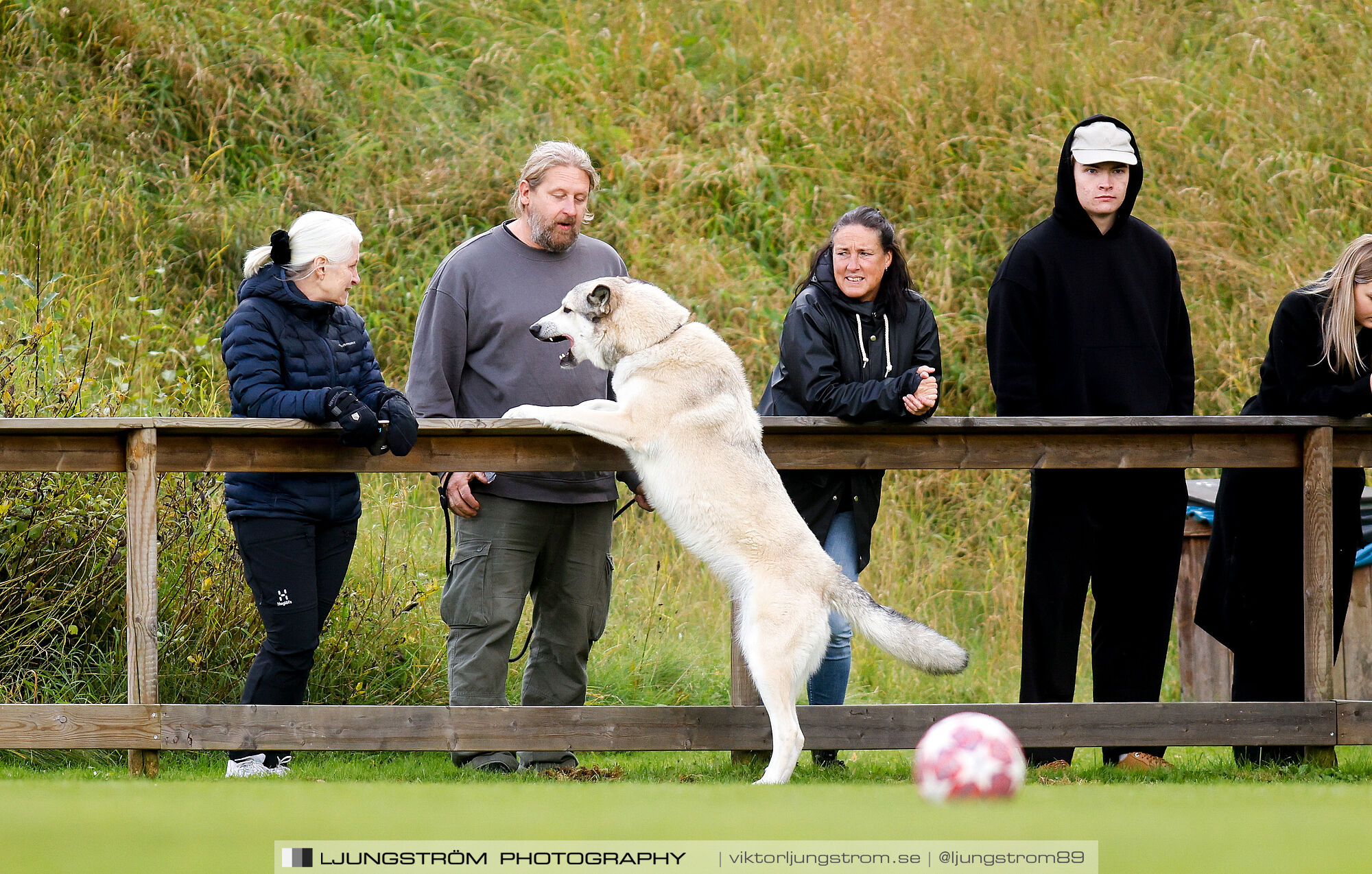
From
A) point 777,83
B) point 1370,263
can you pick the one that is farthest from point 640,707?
point 777,83

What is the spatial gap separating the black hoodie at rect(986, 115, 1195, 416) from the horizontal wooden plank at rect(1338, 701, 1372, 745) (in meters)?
1.20

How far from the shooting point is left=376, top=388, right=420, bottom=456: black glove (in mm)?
4312

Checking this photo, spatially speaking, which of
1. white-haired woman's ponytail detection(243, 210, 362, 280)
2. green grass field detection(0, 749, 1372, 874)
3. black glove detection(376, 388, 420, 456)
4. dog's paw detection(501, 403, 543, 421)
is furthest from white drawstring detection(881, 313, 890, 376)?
white-haired woman's ponytail detection(243, 210, 362, 280)

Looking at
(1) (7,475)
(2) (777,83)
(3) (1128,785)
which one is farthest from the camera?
(2) (777,83)

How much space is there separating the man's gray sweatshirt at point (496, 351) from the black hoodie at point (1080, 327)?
1567 mm

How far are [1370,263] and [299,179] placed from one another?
310 inches

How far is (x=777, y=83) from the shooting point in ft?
38.0

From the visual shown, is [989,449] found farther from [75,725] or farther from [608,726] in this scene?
[75,725]

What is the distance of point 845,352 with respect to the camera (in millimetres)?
4926

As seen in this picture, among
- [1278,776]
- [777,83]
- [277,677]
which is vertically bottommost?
[1278,776]

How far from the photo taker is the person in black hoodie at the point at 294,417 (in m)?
4.45

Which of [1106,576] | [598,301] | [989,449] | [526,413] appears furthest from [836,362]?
[1106,576]

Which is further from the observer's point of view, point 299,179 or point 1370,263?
point 299,179

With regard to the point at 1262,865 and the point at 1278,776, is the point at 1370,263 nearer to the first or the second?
the point at 1278,776
